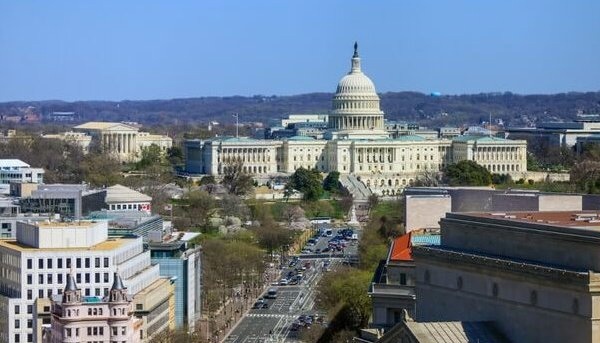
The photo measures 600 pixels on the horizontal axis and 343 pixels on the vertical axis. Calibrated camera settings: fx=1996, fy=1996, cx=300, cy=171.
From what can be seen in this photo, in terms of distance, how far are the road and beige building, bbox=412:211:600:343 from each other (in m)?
40.5

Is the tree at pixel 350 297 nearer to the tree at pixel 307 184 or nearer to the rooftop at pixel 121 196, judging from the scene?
the rooftop at pixel 121 196

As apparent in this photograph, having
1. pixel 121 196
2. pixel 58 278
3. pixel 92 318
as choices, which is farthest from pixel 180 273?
pixel 121 196

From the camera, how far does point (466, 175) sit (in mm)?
164875

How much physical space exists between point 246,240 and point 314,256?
5.23m

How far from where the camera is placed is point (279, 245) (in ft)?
405

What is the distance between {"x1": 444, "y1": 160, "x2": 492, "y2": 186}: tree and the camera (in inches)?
6112

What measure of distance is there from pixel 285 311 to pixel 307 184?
84.6 metres

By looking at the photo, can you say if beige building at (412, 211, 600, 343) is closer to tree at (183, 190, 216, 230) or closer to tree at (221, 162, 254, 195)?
tree at (183, 190, 216, 230)

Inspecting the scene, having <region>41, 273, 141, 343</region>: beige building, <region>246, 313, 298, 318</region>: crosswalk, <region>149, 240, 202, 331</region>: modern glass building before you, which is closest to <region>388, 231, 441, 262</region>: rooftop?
<region>41, 273, 141, 343</region>: beige building

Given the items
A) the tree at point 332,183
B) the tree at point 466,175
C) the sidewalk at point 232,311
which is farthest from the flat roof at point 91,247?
the tree at point 332,183

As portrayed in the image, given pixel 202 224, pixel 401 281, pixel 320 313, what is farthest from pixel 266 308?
pixel 401 281

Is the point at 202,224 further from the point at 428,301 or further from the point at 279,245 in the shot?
the point at 428,301

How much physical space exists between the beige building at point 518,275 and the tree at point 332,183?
148130mm

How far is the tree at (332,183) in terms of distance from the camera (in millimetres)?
188312
